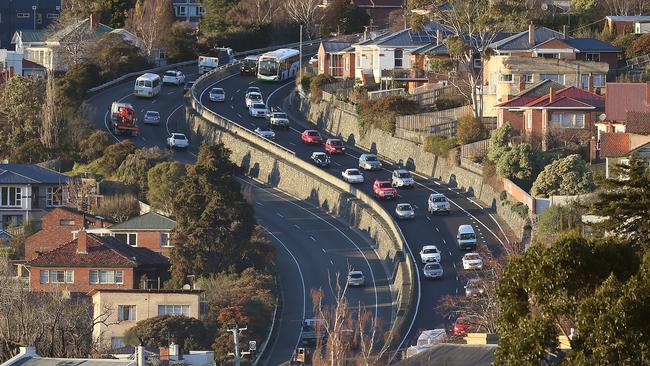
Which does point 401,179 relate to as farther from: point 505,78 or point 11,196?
point 11,196

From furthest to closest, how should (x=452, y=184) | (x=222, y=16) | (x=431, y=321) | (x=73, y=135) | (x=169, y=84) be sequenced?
(x=222, y=16) < (x=169, y=84) < (x=73, y=135) < (x=452, y=184) < (x=431, y=321)

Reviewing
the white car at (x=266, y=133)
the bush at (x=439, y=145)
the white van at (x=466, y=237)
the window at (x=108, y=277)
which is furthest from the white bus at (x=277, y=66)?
the white van at (x=466, y=237)

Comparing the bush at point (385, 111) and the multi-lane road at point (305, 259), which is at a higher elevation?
the bush at point (385, 111)

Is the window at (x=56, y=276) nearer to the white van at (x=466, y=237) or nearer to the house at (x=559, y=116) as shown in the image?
the white van at (x=466, y=237)

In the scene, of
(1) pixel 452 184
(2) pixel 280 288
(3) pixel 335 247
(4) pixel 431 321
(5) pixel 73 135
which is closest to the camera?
(4) pixel 431 321

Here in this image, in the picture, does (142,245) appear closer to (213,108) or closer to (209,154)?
(209,154)

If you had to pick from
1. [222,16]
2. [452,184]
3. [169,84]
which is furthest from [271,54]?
[452,184]

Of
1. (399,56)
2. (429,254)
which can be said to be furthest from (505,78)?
(429,254)

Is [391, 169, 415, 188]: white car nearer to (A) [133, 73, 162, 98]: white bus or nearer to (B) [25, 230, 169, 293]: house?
(B) [25, 230, 169, 293]: house
